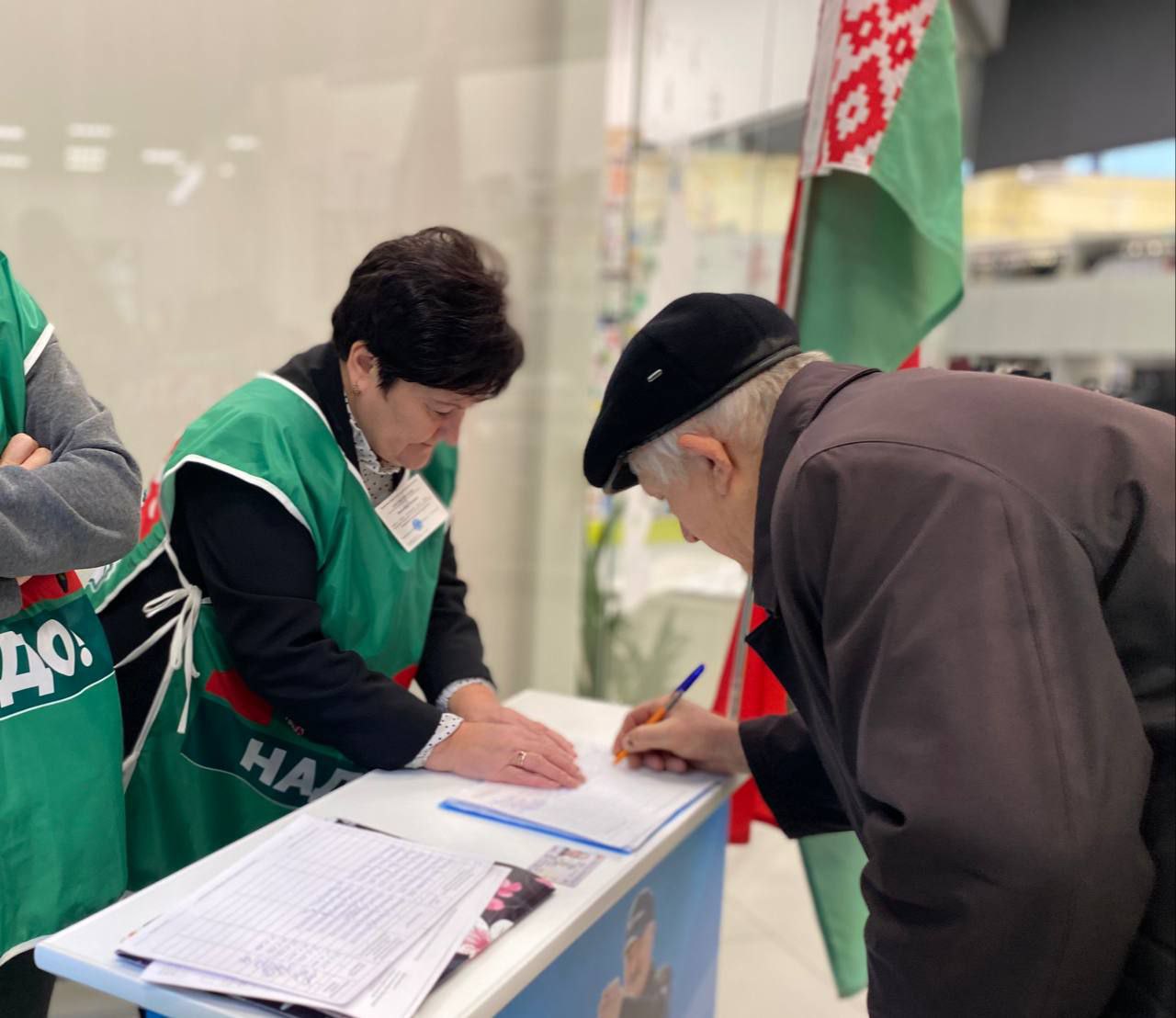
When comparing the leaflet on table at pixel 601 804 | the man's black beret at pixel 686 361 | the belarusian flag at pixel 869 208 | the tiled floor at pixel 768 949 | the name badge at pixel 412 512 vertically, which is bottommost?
the tiled floor at pixel 768 949

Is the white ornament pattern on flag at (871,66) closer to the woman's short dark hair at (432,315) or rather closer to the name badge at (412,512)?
the woman's short dark hair at (432,315)

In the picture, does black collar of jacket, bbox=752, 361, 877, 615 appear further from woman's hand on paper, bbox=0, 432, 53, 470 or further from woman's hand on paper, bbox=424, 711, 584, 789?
woman's hand on paper, bbox=0, 432, 53, 470

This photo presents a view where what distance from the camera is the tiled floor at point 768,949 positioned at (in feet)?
8.38

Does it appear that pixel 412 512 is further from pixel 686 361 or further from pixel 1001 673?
pixel 1001 673

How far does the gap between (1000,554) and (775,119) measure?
8.69ft

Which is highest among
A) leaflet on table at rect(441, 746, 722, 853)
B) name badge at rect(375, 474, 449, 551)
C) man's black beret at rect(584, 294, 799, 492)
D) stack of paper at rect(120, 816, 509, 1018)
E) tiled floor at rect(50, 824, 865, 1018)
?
man's black beret at rect(584, 294, 799, 492)

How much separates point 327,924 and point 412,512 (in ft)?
2.45

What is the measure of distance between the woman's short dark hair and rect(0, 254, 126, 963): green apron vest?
1.37 ft

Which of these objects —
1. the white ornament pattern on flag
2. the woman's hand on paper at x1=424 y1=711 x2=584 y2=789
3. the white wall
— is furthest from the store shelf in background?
the woman's hand on paper at x1=424 y1=711 x2=584 y2=789

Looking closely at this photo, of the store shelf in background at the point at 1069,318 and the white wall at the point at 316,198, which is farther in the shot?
the store shelf in background at the point at 1069,318

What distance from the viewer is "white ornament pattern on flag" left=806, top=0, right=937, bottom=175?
2.08 metres

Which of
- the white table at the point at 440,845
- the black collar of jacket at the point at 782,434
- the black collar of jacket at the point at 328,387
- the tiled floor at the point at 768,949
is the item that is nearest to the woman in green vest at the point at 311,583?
the black collar of jacket at the point at 328,387

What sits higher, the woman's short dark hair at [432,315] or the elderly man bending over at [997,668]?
the woman's short dark hair at [432,315]

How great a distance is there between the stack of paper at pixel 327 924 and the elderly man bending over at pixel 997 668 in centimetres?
44
